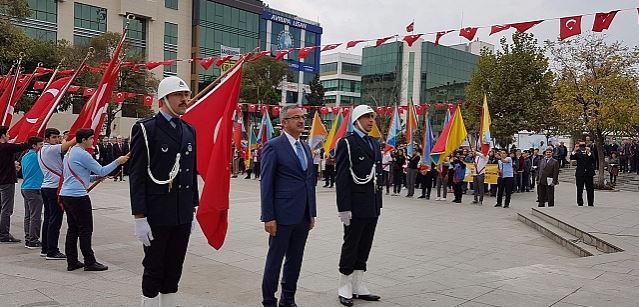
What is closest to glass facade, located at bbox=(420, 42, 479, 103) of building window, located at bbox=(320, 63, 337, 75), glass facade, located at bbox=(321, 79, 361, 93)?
glass facade, located at bbox=(321, 79, 361, 93)

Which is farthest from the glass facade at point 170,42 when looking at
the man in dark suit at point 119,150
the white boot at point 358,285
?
the white boot at point 358,285

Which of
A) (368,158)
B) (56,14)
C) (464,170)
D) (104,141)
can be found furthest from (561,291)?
(56,14)

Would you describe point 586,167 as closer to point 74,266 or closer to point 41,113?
point 74,266

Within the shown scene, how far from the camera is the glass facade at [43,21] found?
4378cm

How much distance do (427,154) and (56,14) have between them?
39.9 meters

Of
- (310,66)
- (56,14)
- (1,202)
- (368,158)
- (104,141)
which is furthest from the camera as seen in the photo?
(310,66)

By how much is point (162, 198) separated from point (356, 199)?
2078 mm

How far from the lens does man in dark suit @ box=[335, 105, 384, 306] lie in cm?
558

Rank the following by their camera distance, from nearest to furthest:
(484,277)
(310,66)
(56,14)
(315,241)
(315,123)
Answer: (484,277) < (315,241) < (315,123) < (56,14) < (310,66)

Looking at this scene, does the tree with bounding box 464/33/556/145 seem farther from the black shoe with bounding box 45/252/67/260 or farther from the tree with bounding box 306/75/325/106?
the tree with bounding box 306/75/325/106

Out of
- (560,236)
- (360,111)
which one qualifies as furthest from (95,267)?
(560,236)

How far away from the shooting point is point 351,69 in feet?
318

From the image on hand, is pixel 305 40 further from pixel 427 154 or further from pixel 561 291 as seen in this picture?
pixel 561 291

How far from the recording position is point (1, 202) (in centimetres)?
878
